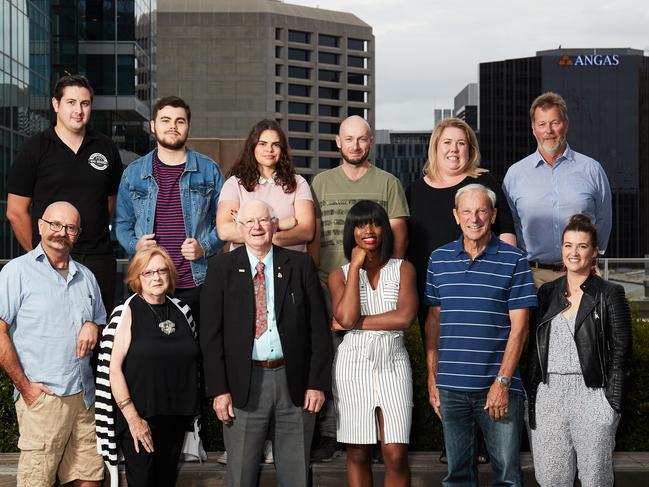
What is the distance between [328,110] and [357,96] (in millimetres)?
6702

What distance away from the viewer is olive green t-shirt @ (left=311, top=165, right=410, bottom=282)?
620cm

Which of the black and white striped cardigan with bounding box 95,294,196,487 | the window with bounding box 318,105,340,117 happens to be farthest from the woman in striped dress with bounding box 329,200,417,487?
the window with bounding box 318,105,340,117

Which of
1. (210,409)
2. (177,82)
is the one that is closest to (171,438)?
(210,409)

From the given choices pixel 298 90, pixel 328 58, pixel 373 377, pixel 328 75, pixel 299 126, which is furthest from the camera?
pixel 328 58

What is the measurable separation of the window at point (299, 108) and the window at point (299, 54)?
699cm

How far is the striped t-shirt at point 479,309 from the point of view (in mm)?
5492

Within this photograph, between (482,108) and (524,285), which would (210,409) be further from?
(482,108)

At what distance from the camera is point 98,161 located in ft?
21.0

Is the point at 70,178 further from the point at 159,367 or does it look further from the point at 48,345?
the point at 159,367

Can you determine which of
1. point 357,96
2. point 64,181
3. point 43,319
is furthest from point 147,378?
point 357,96

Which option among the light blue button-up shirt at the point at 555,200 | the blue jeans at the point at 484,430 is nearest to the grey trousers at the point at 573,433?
the blue jeans at the point at 484,430

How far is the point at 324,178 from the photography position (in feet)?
21.1

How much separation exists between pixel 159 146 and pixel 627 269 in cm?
Result: 1227

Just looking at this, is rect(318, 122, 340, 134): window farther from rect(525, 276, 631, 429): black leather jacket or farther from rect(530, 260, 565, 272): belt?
rect(525, 276, 631, 429): black leather jacket
